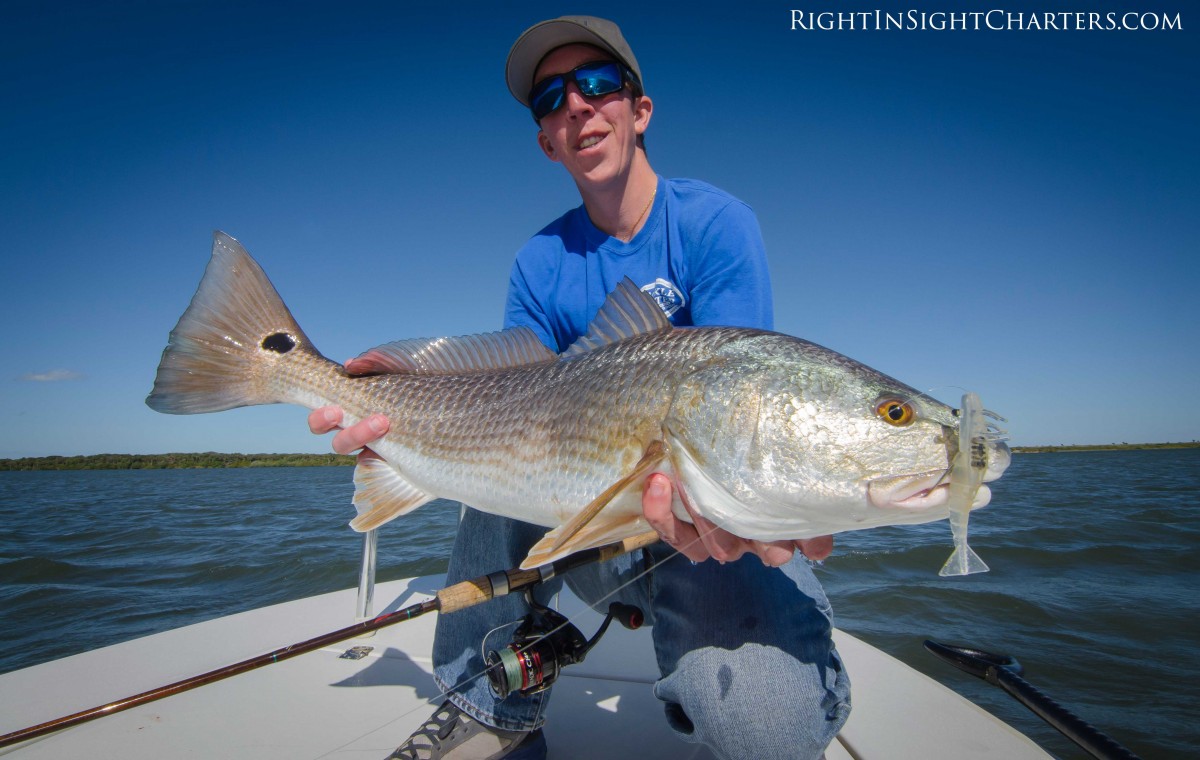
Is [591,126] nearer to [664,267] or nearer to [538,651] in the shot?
[664,267]

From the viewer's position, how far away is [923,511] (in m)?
1.70

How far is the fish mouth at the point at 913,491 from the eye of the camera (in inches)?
65.9

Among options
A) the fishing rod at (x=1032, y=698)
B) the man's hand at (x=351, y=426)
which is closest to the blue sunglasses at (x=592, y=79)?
the man's hand at (x=351, y=426)

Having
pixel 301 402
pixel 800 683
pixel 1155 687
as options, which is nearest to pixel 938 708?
pixel 800 683

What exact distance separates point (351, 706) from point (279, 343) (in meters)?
1.89

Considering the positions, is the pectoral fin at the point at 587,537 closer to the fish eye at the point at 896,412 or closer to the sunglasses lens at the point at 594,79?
the fish eye at the point at 896,412

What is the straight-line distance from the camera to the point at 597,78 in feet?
10.0

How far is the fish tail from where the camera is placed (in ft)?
9.68

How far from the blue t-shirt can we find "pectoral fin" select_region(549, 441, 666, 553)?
2.84ft

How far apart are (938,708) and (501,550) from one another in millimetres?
2249

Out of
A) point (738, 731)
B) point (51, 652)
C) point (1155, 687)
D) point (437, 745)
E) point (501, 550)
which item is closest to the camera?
point (738, 731)

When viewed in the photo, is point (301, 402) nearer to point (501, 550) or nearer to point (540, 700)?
point (501, 550)

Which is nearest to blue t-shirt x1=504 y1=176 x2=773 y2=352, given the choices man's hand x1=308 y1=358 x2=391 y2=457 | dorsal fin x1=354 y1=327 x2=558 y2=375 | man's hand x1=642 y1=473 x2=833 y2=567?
dorsal fin x1=354 y1=327 x2=558 y2=375

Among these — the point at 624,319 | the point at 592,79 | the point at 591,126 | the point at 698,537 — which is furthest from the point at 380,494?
the point at 592,79
